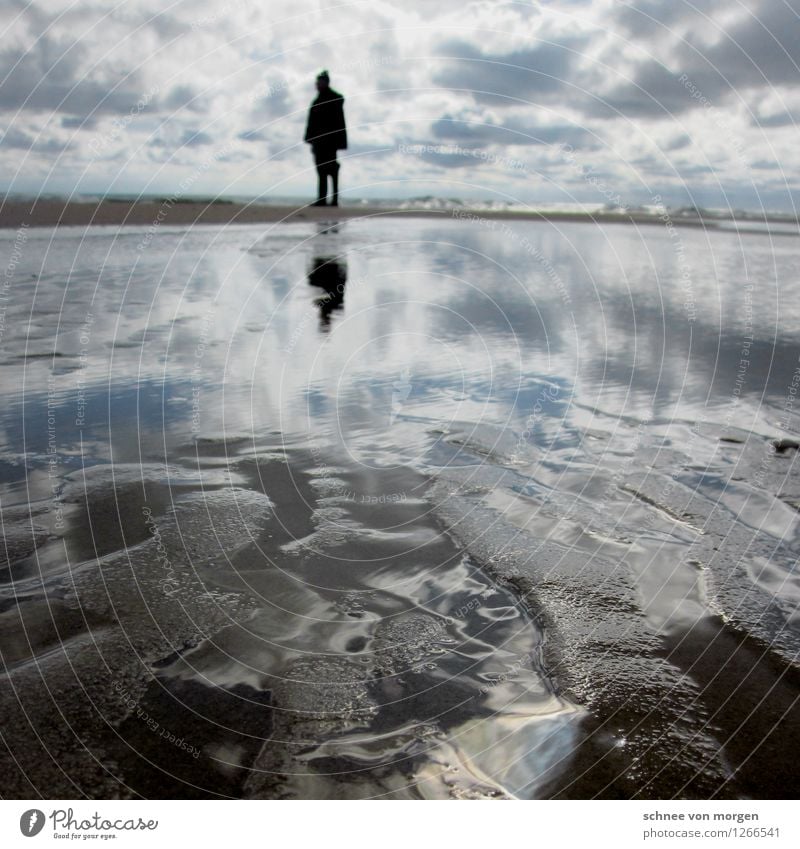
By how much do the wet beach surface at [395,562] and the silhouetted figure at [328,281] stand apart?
0.89m

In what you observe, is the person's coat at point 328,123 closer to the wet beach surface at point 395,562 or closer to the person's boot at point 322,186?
the person's boot at point 322,186

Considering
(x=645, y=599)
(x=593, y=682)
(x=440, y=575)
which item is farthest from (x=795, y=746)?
(x=440, y=575)

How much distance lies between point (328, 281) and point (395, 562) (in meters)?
7.45

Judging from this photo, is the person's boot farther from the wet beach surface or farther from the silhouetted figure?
the wet beach surface

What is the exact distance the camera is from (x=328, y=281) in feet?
34.2

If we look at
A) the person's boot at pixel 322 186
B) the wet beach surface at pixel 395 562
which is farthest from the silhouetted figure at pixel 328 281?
the person's boot at pixel 322 186

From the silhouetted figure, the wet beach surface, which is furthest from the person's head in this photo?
the wet beach surface

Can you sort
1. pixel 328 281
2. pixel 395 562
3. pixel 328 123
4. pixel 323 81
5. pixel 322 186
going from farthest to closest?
1. pixel 322 186
2. pixel 328 281
3. pixel 328 123
4. pixel 323 81
5. pixel 395 562

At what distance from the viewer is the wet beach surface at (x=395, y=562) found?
2.41m

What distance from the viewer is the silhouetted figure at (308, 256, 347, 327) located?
8.68m

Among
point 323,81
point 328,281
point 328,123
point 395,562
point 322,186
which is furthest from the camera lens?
point 322,186

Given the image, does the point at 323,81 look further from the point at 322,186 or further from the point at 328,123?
the point at 322,186

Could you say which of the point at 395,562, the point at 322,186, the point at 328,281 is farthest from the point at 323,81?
the point at 395,562
